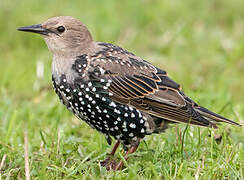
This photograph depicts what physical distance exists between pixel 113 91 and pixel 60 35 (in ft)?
2.66

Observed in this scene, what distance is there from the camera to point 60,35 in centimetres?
571

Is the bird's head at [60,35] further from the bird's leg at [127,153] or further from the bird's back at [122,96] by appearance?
the bird's leg at [127,153]

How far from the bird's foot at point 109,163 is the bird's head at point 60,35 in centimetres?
113

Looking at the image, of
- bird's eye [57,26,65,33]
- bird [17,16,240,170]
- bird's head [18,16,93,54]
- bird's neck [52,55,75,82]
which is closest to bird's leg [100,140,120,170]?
bird [17,16,240,170]

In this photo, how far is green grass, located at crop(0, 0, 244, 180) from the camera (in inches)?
202

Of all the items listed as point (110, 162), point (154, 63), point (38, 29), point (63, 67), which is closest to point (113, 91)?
point (63, 67)

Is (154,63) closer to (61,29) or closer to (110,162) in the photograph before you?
(61,29)

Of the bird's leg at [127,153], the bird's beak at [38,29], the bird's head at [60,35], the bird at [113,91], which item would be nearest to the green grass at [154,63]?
the bird's leg at [127,153]

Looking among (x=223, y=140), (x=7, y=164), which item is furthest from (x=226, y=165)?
(x=7, y=164)

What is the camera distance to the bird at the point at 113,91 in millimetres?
5379

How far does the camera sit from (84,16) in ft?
33.0

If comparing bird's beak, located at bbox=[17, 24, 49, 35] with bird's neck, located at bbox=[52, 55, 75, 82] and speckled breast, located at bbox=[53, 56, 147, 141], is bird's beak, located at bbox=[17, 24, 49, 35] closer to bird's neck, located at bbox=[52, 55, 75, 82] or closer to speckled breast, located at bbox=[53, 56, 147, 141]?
bird's neck, located at bbox=[52, 55, 75, 82]

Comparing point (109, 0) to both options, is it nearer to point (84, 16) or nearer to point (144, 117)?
point (84, 16)

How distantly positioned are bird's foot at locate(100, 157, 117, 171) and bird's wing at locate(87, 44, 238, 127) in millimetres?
586
